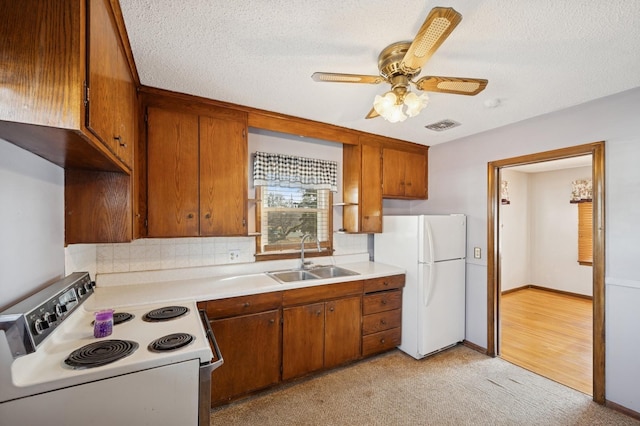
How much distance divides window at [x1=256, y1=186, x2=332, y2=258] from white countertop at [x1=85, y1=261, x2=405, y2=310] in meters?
0.38

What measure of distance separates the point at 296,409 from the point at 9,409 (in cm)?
166

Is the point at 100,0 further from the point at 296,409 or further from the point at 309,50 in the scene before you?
the point at 296,409

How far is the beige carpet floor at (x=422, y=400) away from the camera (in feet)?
6.62

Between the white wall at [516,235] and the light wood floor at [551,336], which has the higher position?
the white wall at [516,235]

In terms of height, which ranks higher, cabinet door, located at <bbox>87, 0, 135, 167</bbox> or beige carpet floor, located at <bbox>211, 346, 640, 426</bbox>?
cabinet door, located at <bbox>87, 0, 135, 167</bbox>

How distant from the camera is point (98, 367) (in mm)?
1120

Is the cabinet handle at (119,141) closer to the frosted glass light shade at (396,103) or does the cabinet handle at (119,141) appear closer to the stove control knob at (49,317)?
the stove control knob at (49,317)

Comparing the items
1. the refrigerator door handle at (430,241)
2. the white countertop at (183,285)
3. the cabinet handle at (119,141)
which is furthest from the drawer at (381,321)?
the cabinet handle at (119,141)

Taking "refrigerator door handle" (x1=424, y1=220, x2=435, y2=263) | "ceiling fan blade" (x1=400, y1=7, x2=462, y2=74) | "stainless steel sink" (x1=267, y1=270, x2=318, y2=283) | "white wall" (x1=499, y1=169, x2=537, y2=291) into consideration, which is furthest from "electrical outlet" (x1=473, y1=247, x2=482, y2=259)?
"white wall" (x1=499, y1=169, x2=537, y2=291)

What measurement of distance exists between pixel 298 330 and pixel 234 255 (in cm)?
93

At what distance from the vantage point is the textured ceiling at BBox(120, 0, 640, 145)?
1.30m

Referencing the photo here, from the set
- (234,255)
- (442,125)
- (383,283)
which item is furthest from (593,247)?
(234,255)

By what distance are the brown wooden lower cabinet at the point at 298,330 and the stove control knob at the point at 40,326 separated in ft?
3.04

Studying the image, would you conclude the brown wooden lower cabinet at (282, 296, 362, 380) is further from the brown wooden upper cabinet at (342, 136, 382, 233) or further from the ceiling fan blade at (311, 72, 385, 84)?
the ceiling fan blade at (311, 72, 385, 84)
